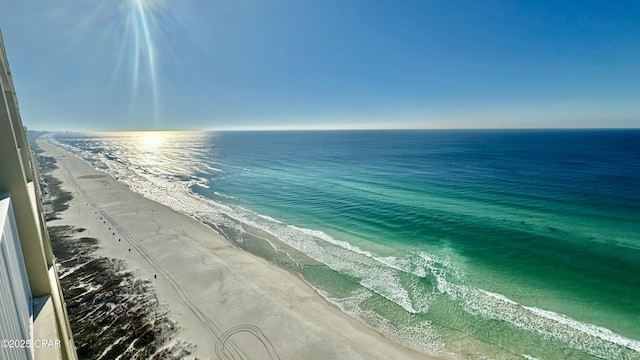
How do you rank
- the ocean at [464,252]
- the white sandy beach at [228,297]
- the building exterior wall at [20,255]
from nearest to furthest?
the building exterior wall at [20,255], the white sandy beach at [228,297], the ocean at [464,252]

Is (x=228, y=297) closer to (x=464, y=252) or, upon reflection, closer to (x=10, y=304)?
(x=10, y=304)

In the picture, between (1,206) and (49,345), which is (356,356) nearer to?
(49,345)

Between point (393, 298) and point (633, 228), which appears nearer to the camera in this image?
point (393, 298)

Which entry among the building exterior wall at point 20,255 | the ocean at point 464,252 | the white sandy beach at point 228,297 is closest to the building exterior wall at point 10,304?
the building exterior wall at point 20,255

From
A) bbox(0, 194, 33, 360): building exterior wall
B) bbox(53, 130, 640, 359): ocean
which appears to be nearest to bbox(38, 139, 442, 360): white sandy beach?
bbox(53, 130, 640, 359): ocean

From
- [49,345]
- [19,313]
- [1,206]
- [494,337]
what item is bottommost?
[494,337]

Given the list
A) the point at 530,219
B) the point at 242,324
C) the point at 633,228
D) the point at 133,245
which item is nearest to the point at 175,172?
the point at 133,245

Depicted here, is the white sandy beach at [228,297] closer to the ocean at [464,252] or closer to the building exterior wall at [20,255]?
the ocean at [464,252]

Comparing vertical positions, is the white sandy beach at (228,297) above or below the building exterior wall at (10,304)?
below
